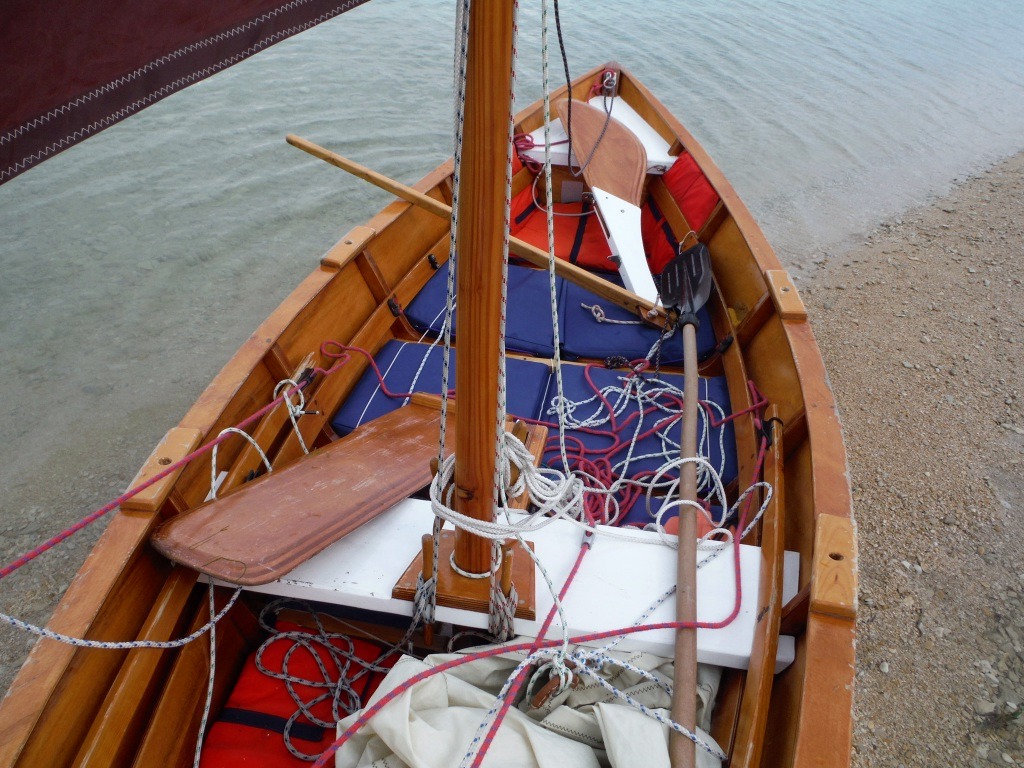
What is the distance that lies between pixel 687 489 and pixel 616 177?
98.5 inches

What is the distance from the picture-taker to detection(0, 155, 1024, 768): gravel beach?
102 inches

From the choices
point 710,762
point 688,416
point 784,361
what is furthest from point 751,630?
point 784,361

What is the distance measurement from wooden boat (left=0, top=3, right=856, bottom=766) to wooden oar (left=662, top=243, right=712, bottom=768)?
125 mm

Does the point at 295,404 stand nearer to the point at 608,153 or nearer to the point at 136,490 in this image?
the point at 136,490

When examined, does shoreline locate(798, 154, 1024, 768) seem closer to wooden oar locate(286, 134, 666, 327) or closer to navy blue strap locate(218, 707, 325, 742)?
wooden oar locate(286, 134, 666, 327)

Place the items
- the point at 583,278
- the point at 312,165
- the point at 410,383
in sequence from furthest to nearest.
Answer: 1. the point at 312,165
2. the point at 583,278
3. the point at 410,383

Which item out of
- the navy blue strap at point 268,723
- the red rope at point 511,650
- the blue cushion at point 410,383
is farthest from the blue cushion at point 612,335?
the navy blue strap at point 268,723

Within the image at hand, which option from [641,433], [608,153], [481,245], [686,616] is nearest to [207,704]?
[686,616]

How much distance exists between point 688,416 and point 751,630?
0.86 m

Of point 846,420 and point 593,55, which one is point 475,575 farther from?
point 593,55

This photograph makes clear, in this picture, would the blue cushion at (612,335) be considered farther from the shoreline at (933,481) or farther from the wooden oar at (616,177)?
the shoreline at (933,481)

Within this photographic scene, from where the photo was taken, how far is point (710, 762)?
141 centimetres

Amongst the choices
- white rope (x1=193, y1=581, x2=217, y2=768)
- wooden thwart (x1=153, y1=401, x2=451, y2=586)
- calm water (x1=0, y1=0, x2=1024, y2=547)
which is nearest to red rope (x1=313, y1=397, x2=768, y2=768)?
white rope (x1=193, y1=581, x2=217, y2=768)

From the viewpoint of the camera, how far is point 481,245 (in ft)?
3.51
